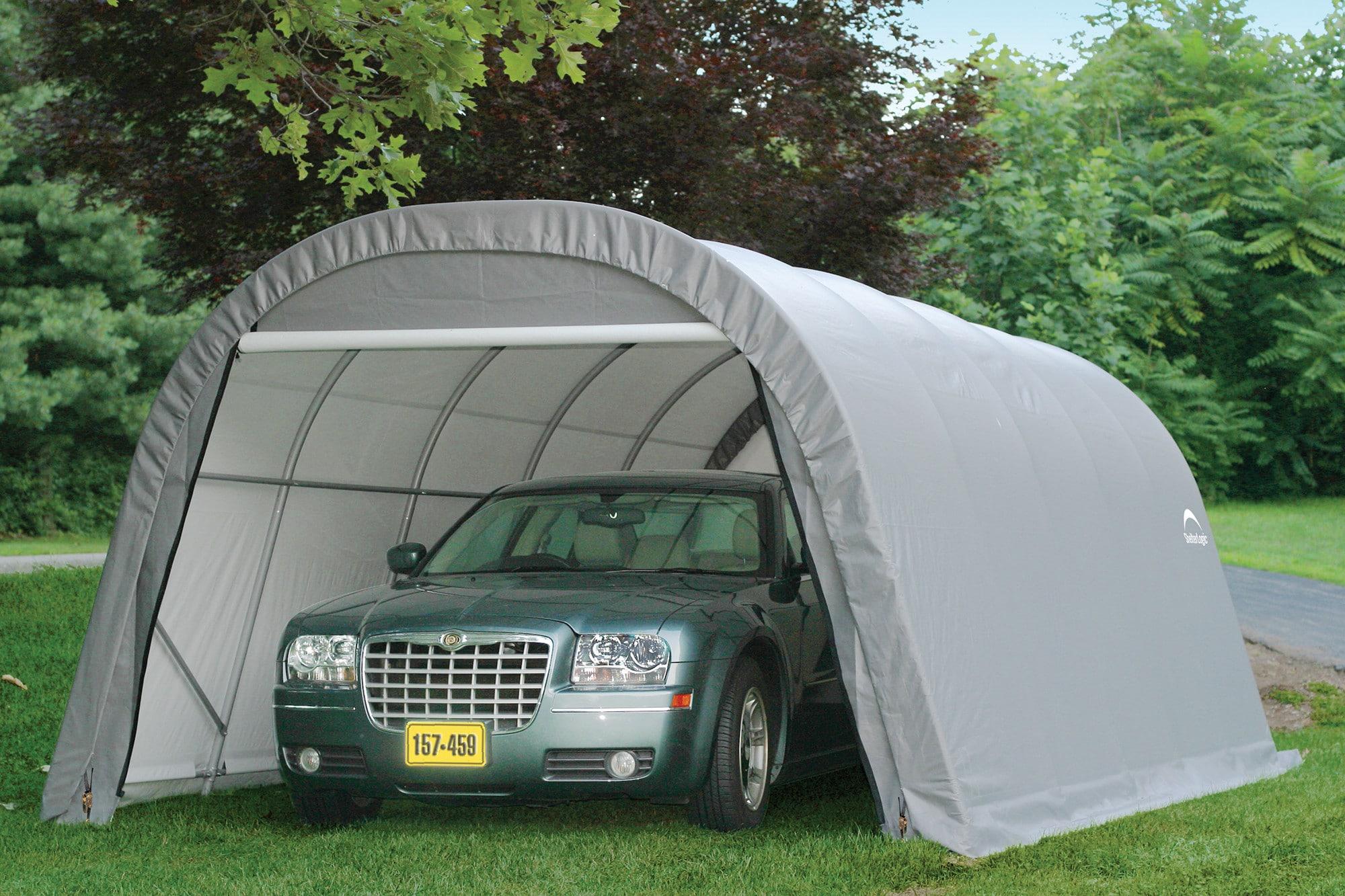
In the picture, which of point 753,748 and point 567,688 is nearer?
point 567,688

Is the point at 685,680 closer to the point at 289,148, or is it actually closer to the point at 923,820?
the point at 923,820

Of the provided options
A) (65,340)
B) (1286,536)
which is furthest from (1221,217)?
(65,340)

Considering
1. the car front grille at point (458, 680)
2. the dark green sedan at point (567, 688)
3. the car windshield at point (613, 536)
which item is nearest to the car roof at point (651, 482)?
the car windshield at point (613, 536)

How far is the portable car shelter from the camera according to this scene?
7078 millimetres

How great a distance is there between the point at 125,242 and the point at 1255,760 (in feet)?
85.5

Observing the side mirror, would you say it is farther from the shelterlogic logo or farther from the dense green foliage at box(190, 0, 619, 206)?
the shelterlogic logo

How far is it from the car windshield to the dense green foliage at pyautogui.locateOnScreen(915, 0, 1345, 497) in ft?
71.2

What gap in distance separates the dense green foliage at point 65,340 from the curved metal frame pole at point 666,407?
18391mm

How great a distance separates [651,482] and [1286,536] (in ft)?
85.9

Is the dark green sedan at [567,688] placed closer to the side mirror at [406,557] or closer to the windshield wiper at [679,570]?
the windshield wiper at [679,570]

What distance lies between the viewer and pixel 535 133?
12.3 meters

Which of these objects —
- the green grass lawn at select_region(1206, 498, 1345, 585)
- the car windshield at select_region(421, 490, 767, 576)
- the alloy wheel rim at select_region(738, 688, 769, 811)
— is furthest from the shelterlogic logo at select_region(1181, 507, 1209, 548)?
the green grass lawn at select_region(1206, 498, 1345, 585)

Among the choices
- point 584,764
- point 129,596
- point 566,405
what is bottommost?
point 584,764

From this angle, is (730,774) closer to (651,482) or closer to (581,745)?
(581,745)
